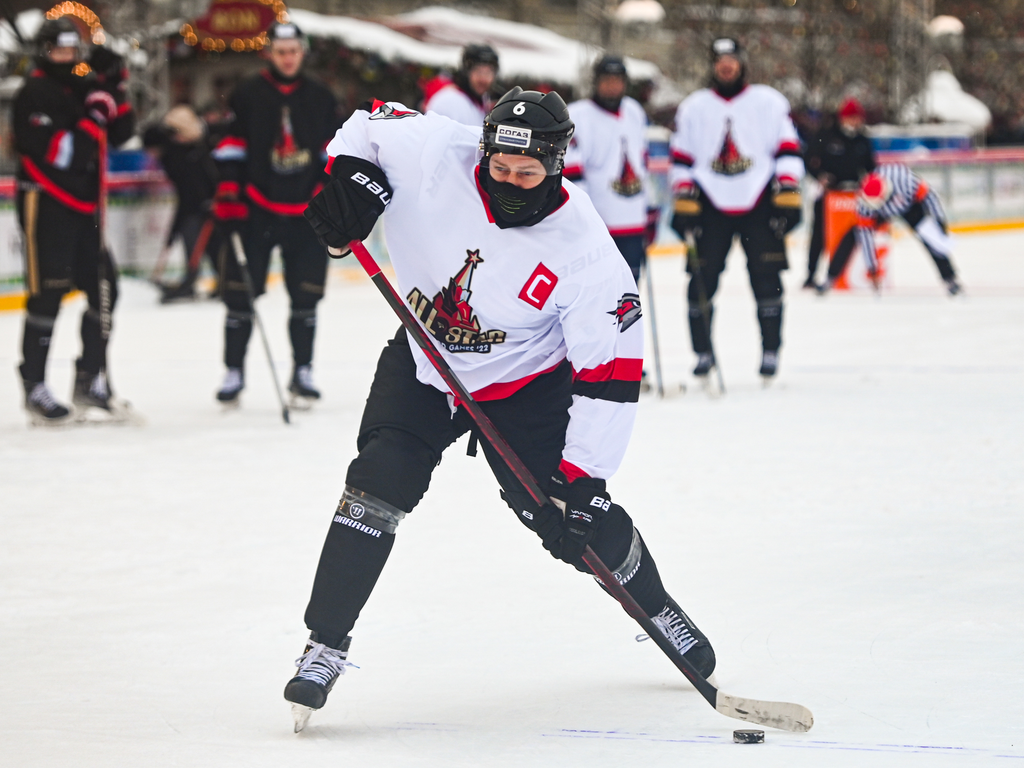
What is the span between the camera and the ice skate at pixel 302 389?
21.4 feet

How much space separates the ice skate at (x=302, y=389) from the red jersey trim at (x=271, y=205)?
2.37ft

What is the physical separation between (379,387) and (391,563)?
118 centimetres

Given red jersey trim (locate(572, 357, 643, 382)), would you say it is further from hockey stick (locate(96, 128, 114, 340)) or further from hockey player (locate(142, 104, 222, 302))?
hockey player (locate(142, 104, 222, 302))

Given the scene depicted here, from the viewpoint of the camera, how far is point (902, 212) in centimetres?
1131

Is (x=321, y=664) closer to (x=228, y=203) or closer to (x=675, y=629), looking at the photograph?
(x=675, y=629)

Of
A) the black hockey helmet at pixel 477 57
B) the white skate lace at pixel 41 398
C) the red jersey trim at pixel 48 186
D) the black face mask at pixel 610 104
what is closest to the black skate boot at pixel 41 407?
the white skate lace at pixel 41 398

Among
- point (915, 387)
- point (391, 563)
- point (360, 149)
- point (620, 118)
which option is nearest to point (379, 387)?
point (360, 149)

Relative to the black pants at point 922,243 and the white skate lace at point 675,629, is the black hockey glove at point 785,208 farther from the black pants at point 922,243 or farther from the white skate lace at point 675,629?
the black pants at point 922,243

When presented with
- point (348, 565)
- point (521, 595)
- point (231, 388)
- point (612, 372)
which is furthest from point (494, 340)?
point (231, 388)

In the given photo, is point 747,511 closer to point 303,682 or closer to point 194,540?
point 194,540

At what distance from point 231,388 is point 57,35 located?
5.48 feet

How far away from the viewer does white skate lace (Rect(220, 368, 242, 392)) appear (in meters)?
6.52

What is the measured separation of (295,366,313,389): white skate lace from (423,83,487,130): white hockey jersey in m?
1.34

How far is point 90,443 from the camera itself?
588 centimetres
